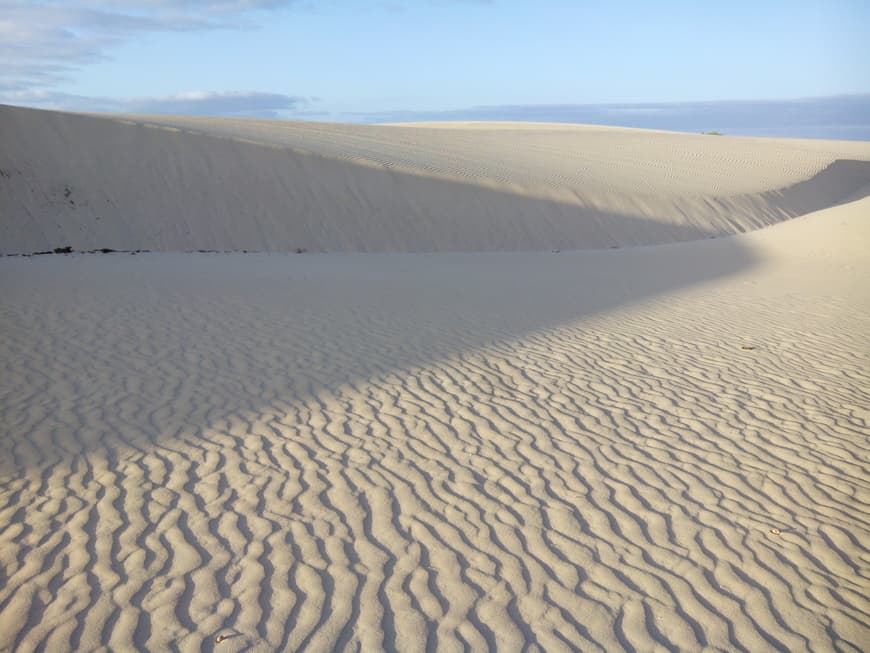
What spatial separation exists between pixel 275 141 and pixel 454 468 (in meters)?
19.1

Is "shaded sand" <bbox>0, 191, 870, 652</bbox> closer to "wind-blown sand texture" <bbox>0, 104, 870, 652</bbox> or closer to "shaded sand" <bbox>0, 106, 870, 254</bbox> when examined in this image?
"wind-blown sand texture" <bbox>0, 104, 870, 652</bbox>

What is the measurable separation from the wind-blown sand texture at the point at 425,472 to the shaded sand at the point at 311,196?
597cm

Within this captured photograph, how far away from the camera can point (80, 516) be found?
4.70 m

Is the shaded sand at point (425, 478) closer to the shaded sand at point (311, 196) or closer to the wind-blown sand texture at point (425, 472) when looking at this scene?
the wind-blown sand texture at point (425, 472)

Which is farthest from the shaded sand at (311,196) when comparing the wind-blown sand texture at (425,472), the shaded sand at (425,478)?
the shaded sand at (425,478)

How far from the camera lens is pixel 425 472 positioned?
546cm

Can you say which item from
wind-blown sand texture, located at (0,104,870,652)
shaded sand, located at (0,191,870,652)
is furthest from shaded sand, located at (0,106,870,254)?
shaded sand, located at (0,191,870,652)

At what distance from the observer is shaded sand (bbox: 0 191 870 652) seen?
380 centimetres

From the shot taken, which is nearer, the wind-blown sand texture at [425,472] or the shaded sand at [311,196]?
the wind-blown sand texture at [425,472]

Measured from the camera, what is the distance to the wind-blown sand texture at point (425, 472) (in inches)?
150

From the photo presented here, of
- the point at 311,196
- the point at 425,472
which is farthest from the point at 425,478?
the point at 311,196

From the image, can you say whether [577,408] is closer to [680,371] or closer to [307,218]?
[680,371]

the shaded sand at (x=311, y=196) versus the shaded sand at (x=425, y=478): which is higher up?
the shaded sand at (x=425, y=478)

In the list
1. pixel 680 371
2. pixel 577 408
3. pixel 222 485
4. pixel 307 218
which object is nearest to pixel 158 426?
pixel 222 485
